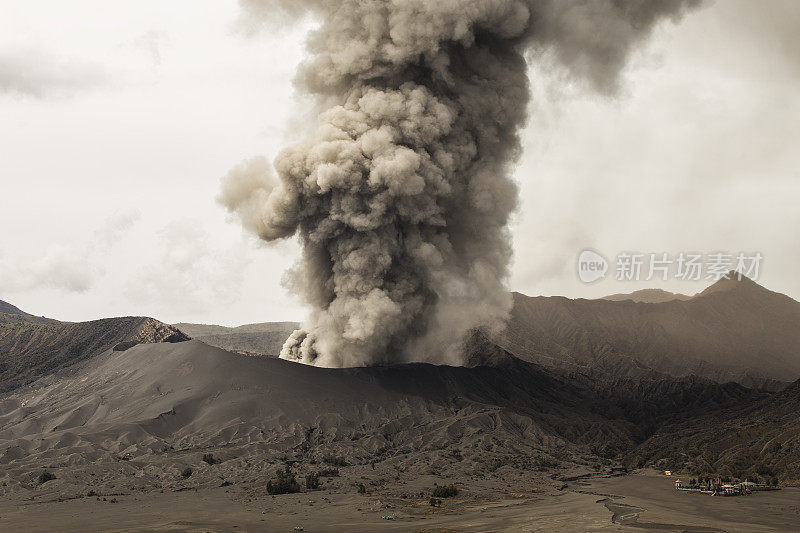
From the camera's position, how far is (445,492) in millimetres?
50562

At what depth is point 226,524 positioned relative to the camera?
129 ft

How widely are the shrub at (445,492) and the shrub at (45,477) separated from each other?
28.0 metres

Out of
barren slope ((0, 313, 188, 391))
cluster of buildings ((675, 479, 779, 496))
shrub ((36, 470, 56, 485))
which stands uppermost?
barren slope ((0, 313, 188, 391))

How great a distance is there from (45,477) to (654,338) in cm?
16185

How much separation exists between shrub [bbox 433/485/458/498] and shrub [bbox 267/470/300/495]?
10298 millimetres

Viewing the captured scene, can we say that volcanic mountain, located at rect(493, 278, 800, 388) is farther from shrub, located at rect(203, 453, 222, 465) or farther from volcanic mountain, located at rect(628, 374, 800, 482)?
shrub, located at rect(203, 453, 222, 465)

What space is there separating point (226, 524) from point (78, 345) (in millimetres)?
67892

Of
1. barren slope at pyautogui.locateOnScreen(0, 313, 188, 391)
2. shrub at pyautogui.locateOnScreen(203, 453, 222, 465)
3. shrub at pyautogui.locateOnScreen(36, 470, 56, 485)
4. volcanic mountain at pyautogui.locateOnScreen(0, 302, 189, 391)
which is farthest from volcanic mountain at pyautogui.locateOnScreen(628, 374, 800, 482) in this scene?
barren slope at pyautogui.locateOnScreen(0, 313, 188, 391)

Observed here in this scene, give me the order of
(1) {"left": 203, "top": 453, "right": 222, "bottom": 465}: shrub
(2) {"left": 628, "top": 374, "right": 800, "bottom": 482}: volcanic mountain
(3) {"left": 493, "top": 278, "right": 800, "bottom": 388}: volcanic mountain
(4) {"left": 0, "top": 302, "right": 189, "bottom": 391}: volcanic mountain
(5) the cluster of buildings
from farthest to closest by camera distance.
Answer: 1. (3) {"left": 493, "top": 278, "right": 800, "bottom": 388}: volcanic mountain
2. (4) {"left": 0, "top": 302, "right": 189, "bottom": 391}: volcanic mountain
3. (2) {"left": 628, "top": 374, "right": 800, "bottom": 482}: volcanic mountain
4. (1) {"left": 203, "top": 453, "right": 222, "bottom": 465}: shrub
5. (5) the cluster of buildings

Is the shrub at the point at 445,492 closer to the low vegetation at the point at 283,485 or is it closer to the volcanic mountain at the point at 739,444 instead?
the low vegetation at the point at 283,485

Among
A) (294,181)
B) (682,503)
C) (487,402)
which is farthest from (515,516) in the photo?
(294,181)

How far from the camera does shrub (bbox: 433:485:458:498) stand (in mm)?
50219

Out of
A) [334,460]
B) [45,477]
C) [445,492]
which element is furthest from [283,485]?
[45,477]

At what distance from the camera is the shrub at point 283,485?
5088 centimetres
